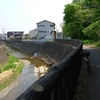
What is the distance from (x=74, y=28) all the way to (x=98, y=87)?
40935mm

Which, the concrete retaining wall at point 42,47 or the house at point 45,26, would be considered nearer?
the concrete retaining wall at point 42,47

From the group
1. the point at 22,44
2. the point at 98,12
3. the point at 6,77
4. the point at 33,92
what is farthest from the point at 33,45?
the point at 33,92

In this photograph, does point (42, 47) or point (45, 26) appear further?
point (45, 26)

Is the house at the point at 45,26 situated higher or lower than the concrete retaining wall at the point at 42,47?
higher

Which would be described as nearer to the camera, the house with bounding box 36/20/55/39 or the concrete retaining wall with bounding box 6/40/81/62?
the concrete retaining wall with bounding box 6/40/81/62

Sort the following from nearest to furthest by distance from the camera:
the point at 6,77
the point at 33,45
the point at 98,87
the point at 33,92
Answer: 1. the point at 33,92
2. the point at 98,87
3. the point at 6,77
4. the point at 33,45

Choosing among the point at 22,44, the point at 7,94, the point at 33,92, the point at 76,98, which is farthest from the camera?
the point at 22,44

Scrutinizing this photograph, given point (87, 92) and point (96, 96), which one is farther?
point (87, 92)

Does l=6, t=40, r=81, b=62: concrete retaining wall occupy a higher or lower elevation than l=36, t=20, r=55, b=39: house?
lower

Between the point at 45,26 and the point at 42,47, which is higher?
the point at 45,26

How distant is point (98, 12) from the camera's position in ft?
67.0

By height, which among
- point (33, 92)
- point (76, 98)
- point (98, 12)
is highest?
point (98, 12)

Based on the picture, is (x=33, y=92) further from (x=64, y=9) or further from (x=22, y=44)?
(x=22, y=44)

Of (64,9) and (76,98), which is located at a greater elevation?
(64,9)
